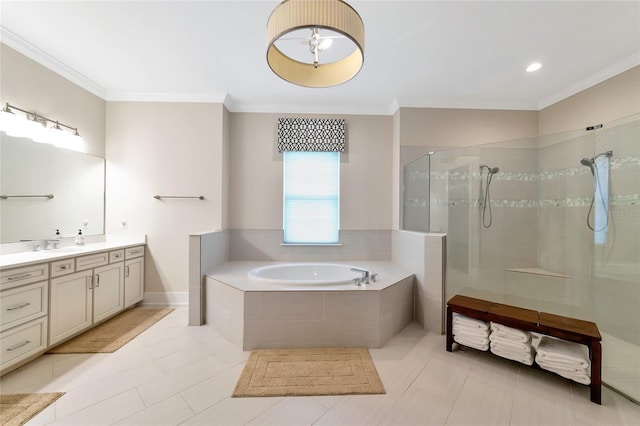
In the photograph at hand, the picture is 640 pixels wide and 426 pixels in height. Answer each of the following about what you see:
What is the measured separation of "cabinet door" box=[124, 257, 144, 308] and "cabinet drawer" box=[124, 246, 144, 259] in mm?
49

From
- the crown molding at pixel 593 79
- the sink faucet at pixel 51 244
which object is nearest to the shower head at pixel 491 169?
the crown molding at pixel 593 79

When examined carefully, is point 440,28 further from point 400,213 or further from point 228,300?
point 228,300

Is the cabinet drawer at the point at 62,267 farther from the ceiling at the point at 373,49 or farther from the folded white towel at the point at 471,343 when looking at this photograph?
the folded white towel at the point at 471,343

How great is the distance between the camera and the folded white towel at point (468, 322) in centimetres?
198

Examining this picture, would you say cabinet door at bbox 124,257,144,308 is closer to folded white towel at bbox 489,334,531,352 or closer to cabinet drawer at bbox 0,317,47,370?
cabinet drawer at bbox 0,317,47,370

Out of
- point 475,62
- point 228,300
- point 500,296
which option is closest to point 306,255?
point 228,300

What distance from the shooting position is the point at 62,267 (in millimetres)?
2100

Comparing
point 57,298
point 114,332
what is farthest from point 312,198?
point 57,298

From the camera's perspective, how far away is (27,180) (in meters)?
2.29

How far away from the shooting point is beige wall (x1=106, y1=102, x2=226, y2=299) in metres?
3.11

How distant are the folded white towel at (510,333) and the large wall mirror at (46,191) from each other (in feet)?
13.4

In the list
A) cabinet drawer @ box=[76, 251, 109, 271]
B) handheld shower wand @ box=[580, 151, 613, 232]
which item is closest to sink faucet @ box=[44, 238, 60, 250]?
cabinet drawer @ box=[76, 251, 109, 271]

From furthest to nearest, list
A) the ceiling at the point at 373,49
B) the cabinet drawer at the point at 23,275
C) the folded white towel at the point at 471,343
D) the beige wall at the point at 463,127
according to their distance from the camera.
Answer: the beige wall at the point at 463,127 < the folded white towel at the point at 471,343 < the ceiling at the point at 373,49 < the cabinet drawer at the point at 23,275

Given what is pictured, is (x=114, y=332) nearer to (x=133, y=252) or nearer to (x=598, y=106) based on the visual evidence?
(x=133, y=252)
